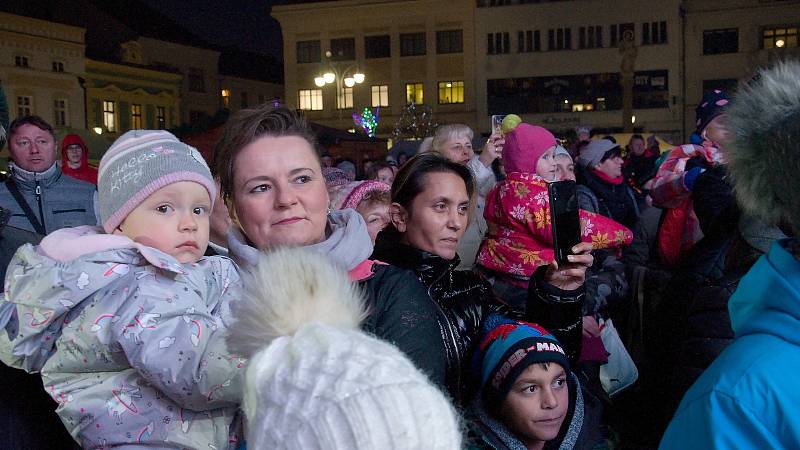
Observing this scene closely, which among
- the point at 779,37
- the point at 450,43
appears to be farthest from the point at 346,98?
the point at 779,37

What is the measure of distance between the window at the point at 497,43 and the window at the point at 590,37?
4677mm

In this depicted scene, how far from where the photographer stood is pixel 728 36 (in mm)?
46625

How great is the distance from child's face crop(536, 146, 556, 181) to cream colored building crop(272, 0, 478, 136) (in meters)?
44.6

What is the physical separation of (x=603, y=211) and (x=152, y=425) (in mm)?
5587

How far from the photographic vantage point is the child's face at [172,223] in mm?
2111

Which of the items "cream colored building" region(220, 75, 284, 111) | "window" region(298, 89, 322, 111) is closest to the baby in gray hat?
"window" region(298, 89, 322, 111)

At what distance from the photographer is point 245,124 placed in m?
2.59

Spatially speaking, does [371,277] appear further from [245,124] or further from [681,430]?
[681,430]

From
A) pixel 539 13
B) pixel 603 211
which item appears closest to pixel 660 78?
pixel 539 13

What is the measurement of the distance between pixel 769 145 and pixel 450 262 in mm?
1729

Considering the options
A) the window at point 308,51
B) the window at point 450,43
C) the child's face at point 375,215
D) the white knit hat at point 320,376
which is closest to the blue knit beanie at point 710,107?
the child's face at point 375,215

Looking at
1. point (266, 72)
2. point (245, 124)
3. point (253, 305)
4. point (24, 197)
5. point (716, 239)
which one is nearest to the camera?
point (253, 305)

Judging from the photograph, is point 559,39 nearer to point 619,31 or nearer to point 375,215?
point 619,31

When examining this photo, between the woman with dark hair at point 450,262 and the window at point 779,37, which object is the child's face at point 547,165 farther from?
the window at point 779,37
